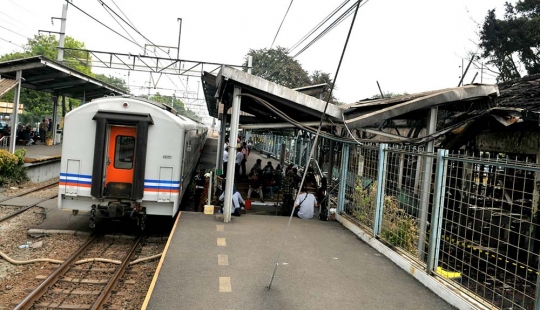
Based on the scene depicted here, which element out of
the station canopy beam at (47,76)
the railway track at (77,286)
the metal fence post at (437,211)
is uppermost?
the station canopy beam at (47,76)

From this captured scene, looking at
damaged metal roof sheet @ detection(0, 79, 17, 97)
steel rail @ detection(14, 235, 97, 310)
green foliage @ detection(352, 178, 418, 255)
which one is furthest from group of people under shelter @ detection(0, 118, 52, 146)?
green foliage @ detection(352, 178, 418, 255)

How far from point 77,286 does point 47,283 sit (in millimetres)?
434

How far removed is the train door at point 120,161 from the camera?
875 cm

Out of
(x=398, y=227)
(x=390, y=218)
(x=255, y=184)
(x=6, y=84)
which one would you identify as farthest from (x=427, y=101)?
(x=6, y=84)

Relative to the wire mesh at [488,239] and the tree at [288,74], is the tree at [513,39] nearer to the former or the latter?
the tree at [288,74]

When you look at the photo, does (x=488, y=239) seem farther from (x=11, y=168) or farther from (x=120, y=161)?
(x=11, y=168)

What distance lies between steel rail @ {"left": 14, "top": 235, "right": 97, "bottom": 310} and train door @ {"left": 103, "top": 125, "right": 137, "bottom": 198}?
4.43ft

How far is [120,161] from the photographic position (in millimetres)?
8836

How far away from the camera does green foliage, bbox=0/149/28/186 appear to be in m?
13.9

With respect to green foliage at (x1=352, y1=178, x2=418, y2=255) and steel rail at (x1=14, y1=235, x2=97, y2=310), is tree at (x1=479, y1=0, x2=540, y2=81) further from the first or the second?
steel rail at (x1=14, y1=235, x2=97, y2=310)

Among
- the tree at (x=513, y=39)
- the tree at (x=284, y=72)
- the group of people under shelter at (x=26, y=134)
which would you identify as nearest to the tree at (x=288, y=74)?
the tree at (x=284, y=72)

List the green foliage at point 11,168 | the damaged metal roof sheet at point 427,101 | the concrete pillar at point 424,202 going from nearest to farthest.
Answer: the concrete pillar at point 424,202
the damaged metal roof sheet at point 427,101
the green foliage at point 11,168

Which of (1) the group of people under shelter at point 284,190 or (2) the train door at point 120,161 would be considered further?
(1) the group of people under shelter at point 284,190

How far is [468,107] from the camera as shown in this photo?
27.3ft
